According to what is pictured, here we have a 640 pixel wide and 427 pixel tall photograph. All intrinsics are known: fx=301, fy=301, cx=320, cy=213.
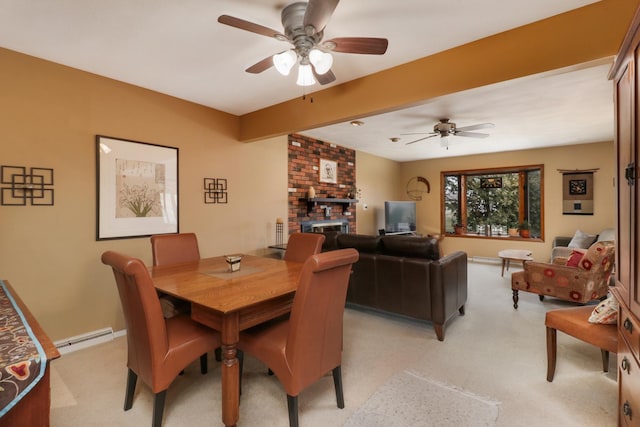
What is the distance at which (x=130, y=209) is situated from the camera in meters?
3.00

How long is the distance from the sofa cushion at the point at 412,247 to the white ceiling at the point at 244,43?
1.27m

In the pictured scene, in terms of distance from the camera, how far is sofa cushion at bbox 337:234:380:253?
3223 millimetres

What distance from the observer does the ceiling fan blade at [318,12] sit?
144 cm

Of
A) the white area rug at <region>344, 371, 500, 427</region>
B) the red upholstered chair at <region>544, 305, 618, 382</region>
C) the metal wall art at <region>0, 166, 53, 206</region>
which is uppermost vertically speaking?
the metal wall art at <region>0, 166, 53, 206</region>

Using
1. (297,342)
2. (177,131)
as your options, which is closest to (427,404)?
(297,342)

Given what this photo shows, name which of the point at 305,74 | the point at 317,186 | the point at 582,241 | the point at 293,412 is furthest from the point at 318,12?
the point at 582,241

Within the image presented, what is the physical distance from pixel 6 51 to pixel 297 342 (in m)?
3.10

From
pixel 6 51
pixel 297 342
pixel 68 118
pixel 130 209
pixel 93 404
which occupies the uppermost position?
pixel 6 51

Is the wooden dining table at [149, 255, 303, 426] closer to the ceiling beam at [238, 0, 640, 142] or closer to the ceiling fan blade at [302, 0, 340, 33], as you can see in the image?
the ceiling fan blade at [302, 0, 340, 33]

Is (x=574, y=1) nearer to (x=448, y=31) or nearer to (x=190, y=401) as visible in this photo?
(x=448, y=31)

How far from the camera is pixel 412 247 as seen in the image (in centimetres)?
294

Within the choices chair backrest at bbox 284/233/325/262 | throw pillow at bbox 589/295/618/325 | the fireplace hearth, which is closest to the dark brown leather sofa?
chair backrest at bbox 284/233/325/262

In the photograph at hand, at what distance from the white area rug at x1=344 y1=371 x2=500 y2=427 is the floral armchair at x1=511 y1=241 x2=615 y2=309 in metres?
2.05

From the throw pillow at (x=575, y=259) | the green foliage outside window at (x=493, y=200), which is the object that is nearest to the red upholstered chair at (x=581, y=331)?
the throw pillow at (x=575, y=259)
